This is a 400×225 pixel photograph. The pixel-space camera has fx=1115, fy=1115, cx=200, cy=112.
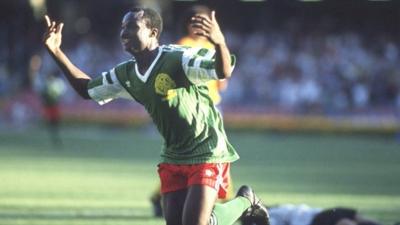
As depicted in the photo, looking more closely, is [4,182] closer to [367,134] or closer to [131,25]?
[131,25]

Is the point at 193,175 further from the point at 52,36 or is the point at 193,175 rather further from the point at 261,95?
the point at 261,95

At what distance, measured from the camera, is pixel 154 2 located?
37.7 m

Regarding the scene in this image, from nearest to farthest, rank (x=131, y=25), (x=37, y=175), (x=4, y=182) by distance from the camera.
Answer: (x=131, y=25)
(x=4, y=182)
(x=37, y=175)

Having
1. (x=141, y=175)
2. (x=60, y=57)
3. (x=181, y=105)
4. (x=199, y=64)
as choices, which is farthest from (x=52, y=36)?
(x=141, y=175)

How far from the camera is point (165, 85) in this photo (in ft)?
27.2

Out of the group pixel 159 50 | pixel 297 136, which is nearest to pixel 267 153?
pixel 297 136

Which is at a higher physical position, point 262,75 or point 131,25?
point 131,25

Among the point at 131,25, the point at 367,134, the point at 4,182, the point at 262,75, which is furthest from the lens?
the point at 262,75

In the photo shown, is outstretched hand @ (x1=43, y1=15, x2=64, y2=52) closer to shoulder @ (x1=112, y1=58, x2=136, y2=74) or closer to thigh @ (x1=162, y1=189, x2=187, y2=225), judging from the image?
shoulder @ (x1=112, y1=58, x2=136, y2=74)

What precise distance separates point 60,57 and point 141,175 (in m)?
10.1

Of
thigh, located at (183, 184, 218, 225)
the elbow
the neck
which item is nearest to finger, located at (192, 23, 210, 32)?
the elbow

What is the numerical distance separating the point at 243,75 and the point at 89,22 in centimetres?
721

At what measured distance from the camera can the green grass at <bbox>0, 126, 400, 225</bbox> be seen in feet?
44.0

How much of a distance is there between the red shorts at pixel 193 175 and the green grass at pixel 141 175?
3442 millimetres
